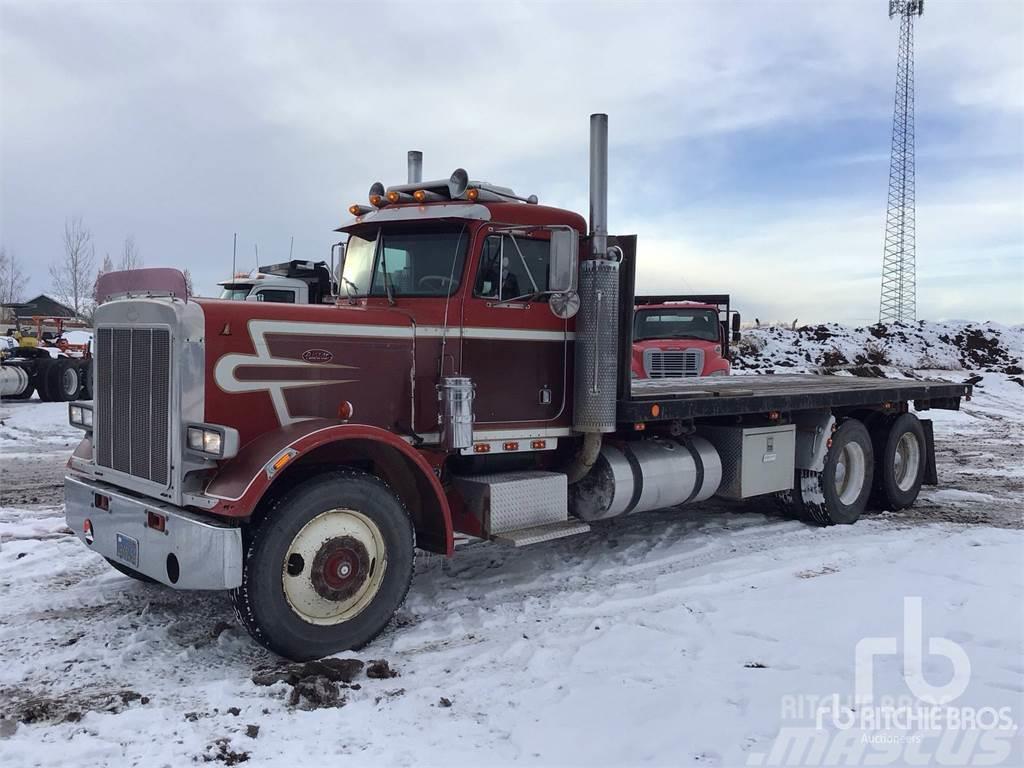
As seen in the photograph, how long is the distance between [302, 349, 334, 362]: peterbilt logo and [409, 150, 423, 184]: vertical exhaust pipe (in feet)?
9.60

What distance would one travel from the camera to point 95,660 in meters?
4.68

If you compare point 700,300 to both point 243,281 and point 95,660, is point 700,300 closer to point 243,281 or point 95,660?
point 243,281

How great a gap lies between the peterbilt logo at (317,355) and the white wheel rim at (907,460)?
7324 millimetres

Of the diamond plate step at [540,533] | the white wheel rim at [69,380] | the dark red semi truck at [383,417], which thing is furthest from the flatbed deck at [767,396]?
the white wheel rim at [69,380]

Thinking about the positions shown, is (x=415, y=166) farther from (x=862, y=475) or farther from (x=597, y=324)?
(x=862, y=475)

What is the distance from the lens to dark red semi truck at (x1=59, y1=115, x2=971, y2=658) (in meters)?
4.67

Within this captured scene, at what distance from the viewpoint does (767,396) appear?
7836mm

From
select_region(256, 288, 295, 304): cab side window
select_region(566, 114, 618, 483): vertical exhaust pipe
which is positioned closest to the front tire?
select_region(566, 114, 618, 483): vertical exhaust pipe

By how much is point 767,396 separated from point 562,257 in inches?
128

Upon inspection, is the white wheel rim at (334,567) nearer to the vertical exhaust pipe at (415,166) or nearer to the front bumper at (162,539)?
the front bumper at (162,539)

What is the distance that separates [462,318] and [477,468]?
3.92ft

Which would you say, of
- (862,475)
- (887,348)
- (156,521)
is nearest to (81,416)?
(156,521)

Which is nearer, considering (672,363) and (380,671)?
(380,671)

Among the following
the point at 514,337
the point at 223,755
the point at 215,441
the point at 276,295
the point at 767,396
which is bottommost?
the point at 223,755
